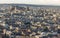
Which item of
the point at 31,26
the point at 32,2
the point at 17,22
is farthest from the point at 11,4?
the point at 31,26

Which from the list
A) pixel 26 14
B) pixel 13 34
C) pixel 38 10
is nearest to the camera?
pixel 13 34

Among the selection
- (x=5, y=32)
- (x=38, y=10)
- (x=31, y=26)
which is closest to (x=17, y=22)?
(x=31, y=26)

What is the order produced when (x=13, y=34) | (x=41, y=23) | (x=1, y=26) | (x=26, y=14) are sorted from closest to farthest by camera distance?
(x=13, y=34), (x=1, y=26), (x=41, y=23), (x=26, y=14)

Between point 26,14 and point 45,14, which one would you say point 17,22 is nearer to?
point 26,14

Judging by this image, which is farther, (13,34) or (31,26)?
(31,26)

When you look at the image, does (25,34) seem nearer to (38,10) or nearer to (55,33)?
(55,33)

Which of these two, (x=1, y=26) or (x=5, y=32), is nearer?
(x=5, y=32)
